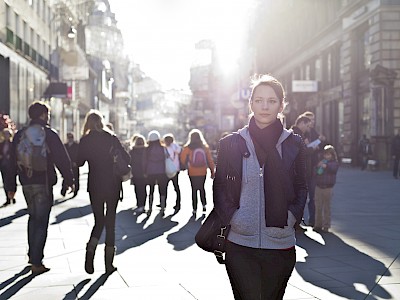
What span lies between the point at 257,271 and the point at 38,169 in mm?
4210

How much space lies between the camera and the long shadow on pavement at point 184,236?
873 centimetres

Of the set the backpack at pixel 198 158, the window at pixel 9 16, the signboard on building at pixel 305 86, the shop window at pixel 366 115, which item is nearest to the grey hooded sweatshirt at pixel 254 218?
the backpack at pixel 198 158

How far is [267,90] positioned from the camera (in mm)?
3609

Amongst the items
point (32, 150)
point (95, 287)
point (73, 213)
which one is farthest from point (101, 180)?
point (73, 213)

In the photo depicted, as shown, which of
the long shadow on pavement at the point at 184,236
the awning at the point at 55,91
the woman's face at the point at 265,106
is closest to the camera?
the woman's face at the point at 265,106

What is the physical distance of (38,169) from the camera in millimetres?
7043

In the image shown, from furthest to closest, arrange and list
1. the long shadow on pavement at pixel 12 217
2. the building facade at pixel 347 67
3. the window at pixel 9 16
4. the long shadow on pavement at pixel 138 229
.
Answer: the window at pixel 9 16
the building facade at pixel 347 67
the long shadow on pavement at pixel 12 217
the long shadow on pavement at pixel 138 229

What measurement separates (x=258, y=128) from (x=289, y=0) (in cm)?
4862

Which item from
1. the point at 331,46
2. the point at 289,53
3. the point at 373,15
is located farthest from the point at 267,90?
the point at 289,53

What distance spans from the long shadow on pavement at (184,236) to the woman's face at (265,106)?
200 inches

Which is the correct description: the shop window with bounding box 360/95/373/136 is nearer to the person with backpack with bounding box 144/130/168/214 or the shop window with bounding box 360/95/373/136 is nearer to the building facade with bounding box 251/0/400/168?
the building facade with bounding box 251/0/400/168

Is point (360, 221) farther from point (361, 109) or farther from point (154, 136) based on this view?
point (361, 109)

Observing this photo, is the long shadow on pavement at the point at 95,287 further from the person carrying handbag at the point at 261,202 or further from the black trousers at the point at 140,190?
the black trousers at the point at 140,190

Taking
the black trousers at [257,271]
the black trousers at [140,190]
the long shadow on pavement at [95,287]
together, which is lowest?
the long shadow on pavement at [95,287]
